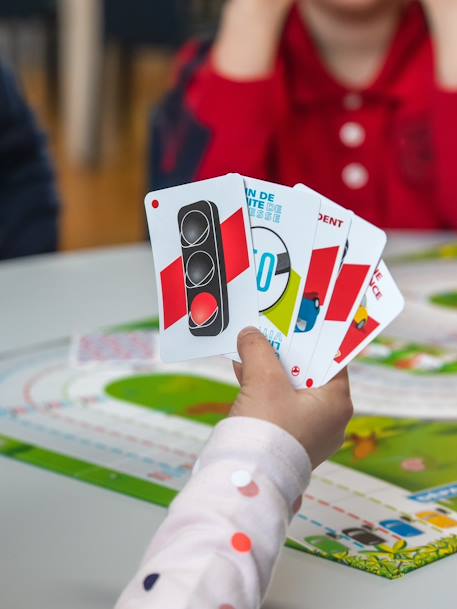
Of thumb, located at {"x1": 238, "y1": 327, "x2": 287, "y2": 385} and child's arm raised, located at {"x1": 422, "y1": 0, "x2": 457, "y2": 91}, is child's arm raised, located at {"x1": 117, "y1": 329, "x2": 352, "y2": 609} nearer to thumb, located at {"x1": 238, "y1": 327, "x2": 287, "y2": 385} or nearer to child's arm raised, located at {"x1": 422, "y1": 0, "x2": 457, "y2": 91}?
thumb, located at {"x1": 238, "y1": 327, "x2": 287, "y2": 385}

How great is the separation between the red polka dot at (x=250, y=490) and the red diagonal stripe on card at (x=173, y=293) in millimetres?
125

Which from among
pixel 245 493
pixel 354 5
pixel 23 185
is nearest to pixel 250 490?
pixel 245 493

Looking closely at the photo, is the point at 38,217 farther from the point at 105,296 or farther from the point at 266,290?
the point at 266,290

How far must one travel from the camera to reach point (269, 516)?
0.57m

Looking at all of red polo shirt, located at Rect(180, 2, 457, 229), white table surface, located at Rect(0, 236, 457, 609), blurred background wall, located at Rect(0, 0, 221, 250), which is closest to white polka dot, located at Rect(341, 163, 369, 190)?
red polo shirt, located at Rect(180, 2, 457, 229)

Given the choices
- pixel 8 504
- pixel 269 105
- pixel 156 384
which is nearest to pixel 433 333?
pixel 156 384

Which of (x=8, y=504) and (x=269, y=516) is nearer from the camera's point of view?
(x=269, y=516)

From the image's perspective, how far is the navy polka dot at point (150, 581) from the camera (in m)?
0.54

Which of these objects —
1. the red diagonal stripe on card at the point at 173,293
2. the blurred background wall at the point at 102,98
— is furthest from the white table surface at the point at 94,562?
the blurred background wall at the point at 102,98

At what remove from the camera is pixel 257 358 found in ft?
2.02

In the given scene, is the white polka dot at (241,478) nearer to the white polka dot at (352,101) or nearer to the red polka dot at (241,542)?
the red polka dot at (241,542)

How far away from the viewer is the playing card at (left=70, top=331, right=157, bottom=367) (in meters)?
1.06

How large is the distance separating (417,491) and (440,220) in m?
1.06

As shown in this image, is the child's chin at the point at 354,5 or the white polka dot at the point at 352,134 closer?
the child's chin at the point at 354,5
